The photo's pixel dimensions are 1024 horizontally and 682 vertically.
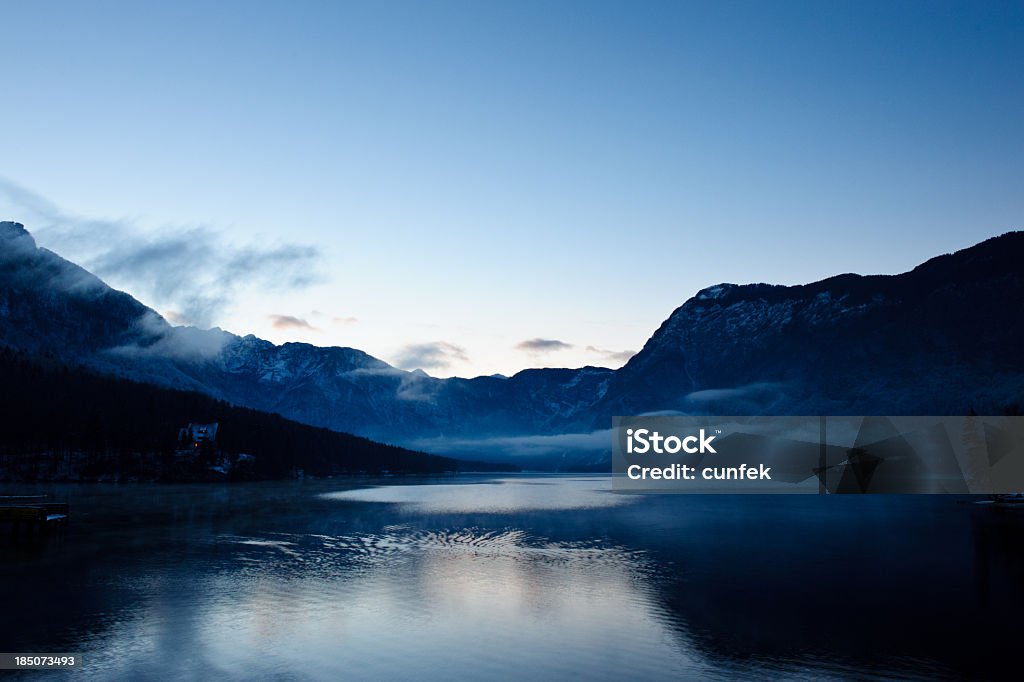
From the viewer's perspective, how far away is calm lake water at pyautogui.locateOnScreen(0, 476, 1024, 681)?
111ft

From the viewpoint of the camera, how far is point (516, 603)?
48.5 m

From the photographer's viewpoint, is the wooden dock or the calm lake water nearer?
the calm lake water

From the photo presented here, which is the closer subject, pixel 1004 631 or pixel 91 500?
pixel 1004 631

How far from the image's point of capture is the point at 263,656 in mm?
34406

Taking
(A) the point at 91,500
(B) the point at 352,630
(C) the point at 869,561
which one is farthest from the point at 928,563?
(A) the point at 91,500

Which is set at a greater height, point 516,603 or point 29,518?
point 516,603

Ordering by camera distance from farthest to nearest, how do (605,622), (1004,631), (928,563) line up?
1. (928,563)
2. (605,622)
3. (1004,631)

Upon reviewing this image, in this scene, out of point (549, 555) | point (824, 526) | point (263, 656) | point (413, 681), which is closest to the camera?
point (413, 681)

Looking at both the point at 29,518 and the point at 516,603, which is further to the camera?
the point at 29,518

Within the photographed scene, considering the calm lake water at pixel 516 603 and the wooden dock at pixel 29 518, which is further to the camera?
the wooden dock at pixel 29 518

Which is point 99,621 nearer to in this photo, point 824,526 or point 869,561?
point 869,561

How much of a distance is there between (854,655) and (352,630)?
26.9 m

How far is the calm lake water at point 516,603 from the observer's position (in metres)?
33.8

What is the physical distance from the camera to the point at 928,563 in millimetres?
65500
